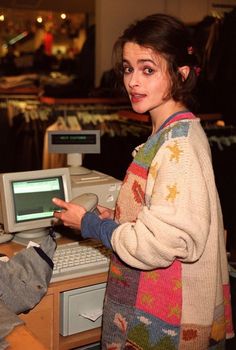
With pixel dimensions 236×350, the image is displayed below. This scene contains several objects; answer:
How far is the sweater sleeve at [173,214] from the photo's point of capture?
4.06 ft

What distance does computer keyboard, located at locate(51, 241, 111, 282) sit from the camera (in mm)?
1812

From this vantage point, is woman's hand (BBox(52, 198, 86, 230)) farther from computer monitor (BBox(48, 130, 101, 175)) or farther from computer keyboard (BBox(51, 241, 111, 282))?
computer monitor (BBox(48, 130, 101, 175))

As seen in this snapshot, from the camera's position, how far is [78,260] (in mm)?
1892

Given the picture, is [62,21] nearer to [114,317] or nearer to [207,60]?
[207,60]

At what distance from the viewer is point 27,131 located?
13.1 ft

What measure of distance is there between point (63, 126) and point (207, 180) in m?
2.54

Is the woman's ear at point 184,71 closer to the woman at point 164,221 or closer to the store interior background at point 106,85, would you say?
the woman at point 164,221

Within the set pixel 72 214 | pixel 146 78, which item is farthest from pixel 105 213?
pixel 146 78

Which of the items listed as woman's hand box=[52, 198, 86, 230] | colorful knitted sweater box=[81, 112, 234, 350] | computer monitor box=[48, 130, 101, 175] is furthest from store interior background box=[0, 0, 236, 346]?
woman's hand box=[52, 198, 86, 230]

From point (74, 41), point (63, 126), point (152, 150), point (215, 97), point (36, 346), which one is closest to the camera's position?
point (36, 346)

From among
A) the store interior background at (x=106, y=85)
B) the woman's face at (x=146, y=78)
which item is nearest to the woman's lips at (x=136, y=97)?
the woman's face at (x=146, y=78)

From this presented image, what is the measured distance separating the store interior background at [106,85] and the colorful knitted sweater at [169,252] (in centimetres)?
145

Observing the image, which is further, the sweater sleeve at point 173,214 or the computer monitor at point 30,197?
the computer monitor at point 30,197

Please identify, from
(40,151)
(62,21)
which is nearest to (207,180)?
(40,151)
